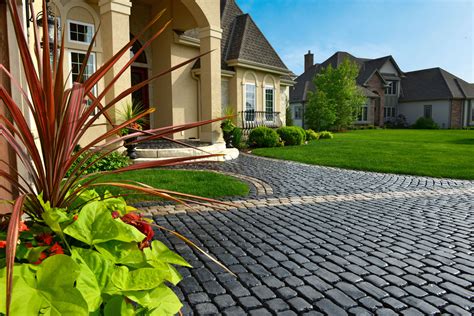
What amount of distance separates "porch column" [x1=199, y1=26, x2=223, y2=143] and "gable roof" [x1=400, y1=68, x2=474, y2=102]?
112 ft

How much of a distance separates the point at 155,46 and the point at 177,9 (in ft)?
5.43

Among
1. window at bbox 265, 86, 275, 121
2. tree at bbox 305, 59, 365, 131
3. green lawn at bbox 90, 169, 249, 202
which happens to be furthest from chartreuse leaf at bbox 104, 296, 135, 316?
tree at bbox 305, 59, 365, 131

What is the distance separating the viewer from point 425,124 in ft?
119

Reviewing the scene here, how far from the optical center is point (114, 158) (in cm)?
823

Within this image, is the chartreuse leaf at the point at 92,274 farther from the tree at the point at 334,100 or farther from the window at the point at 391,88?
the window at the point at 391,88

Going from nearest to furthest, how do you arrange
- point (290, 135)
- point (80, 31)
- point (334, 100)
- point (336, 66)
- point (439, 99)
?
point (80, 31) → point (290, 135) → point (334, 100) → point (439, 99) → point (336, 66)

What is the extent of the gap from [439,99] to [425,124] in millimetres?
3620

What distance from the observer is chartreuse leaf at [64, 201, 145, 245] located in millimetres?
1367

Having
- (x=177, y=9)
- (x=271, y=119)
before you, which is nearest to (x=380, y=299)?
(x=177, y=9)

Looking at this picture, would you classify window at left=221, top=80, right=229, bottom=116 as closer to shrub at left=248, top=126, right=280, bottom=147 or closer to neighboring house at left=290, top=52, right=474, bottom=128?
shrub at left=248, top=126, right=280, bottom=147

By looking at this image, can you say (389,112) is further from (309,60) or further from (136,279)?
(136,279)

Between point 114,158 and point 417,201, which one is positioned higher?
point 114,158

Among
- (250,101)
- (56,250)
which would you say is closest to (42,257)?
(56,250)

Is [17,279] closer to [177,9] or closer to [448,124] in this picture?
[177,9]
